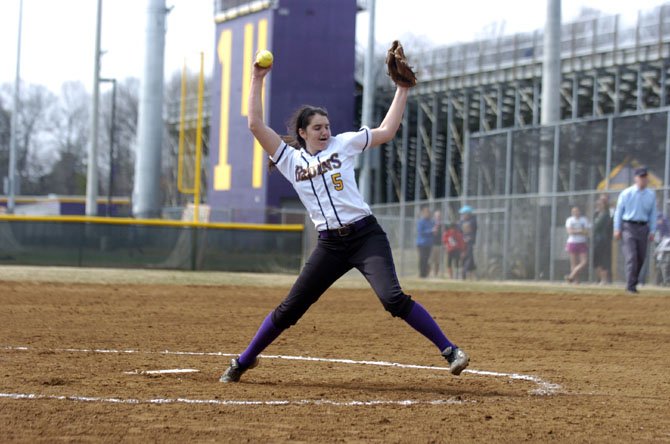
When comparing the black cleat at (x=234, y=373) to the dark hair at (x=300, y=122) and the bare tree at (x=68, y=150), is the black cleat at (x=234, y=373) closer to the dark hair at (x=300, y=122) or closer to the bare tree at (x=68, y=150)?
the dark hair at (x=300, y=122)

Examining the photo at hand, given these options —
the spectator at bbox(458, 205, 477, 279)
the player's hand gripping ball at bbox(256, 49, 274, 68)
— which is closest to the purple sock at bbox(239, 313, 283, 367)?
the player's hand gripping ball at bbox(256, 49, 274, 68)

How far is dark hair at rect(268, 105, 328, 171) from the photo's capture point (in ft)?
22.4

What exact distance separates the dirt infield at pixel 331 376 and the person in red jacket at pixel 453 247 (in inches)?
399

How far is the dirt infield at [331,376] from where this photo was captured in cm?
525

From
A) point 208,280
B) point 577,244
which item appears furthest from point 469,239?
point 208,280

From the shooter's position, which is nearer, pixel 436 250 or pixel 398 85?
pixel 398 85

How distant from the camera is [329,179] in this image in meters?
6.64

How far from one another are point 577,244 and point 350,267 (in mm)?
14535

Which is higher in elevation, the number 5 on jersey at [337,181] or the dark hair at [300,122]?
the dark hair at [300,122]

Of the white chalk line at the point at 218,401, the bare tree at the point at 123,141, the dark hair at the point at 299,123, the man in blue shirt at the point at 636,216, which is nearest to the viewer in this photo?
the white chalk line at the point at 218,401

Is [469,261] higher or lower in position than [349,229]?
lower

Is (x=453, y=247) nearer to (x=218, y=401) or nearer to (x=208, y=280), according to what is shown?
(x=208, y=280)

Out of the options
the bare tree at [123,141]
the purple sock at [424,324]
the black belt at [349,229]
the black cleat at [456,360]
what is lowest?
the black cleat at [456,360]

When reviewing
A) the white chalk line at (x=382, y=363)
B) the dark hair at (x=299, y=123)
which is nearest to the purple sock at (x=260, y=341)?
the dark hair at (x=299, y=123)
